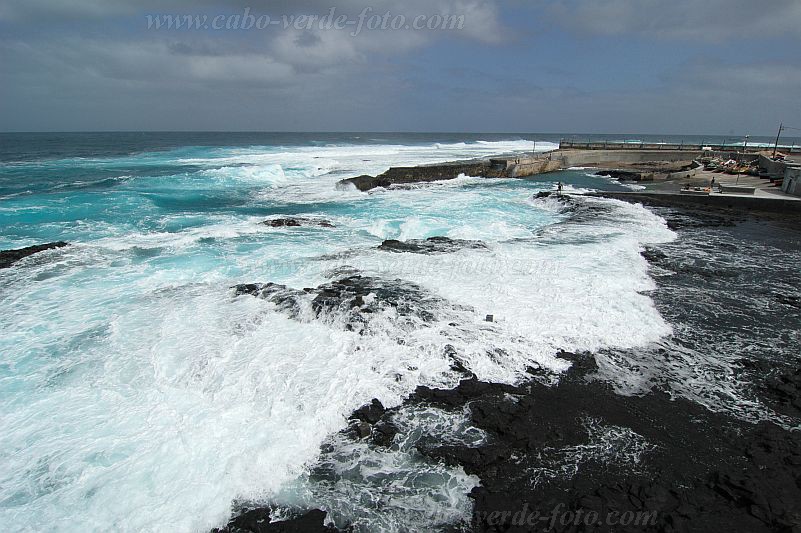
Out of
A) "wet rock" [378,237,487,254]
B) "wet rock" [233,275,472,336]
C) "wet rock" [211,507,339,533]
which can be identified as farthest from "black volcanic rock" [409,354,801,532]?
"wet rock" [378,237,487,254]

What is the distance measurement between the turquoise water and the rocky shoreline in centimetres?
31

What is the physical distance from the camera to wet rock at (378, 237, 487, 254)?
12.7 m

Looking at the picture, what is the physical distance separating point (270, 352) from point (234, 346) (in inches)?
25.7

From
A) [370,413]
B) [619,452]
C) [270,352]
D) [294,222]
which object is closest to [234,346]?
[270,352]

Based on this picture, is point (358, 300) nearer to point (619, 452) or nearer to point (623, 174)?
point (619, 452)

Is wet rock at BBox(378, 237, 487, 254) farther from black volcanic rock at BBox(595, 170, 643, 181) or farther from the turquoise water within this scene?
black volcanic rock at BBox(595, 170, 643, 181)

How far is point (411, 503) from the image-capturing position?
4418 mm

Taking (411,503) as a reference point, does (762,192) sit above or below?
above

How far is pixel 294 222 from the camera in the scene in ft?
52.4

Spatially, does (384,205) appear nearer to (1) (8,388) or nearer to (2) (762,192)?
(1) (8,388)

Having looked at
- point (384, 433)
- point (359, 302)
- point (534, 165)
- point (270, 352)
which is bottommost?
point (384, 433)

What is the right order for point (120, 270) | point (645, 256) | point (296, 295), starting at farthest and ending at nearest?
point (645, 256)
point (120, 270)
point (296, 295)

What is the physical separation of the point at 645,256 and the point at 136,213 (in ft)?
64.2

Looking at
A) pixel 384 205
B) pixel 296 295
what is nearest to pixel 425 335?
pixel 296 295
